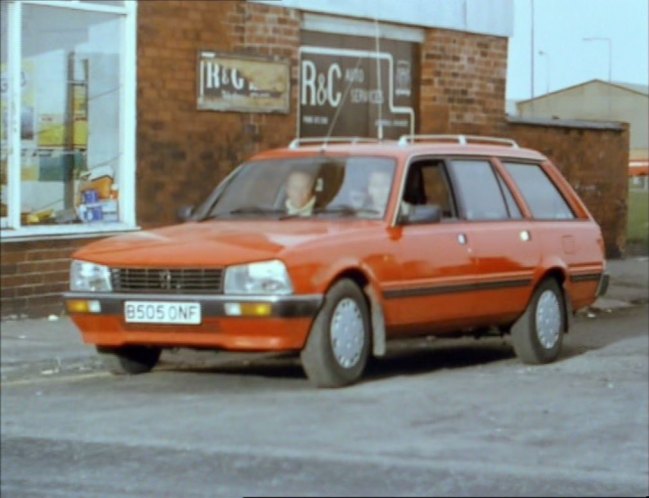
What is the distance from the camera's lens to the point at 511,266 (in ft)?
28.6

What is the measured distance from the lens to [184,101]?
1278 centimetres

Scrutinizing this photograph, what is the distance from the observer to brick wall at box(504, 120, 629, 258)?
2.49 metres

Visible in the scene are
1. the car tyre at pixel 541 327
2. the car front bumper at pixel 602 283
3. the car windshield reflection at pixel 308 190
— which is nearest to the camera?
the car front bumper at pixel 602 283

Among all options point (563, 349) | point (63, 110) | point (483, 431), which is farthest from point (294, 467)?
point (63, 110)

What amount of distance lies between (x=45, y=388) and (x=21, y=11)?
406cm

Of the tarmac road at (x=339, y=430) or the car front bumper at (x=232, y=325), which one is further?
the car front bumper at (x=232, y=325)

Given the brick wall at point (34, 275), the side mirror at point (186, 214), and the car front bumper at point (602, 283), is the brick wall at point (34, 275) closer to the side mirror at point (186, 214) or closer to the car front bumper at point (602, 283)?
the side mirror at point (186, 214)

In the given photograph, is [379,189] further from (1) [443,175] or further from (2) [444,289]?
(2) [444,289]

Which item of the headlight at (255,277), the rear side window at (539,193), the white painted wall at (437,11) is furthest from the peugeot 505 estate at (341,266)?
the white painted wall at (437,11)

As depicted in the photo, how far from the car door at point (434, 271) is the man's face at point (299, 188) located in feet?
1.85

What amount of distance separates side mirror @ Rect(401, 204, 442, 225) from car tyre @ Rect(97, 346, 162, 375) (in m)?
1.61

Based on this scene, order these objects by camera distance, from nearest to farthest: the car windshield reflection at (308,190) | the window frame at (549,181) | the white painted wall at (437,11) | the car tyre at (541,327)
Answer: the white painted wall at (437,11) < the window frame at (549,181) < the car windshield reflection at (308,190) < the car tyre at (541,327)

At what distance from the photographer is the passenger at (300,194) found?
816 centimetres

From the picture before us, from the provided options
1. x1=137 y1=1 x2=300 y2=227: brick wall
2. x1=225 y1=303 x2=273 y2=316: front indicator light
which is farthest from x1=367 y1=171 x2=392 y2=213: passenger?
x1=137 y1=1 x2=300 y2=227: brick wall
